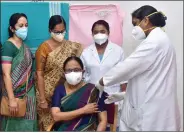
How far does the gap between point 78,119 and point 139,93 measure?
519 millimetres

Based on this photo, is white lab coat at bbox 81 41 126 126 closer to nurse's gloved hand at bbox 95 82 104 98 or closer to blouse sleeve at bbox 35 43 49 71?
blouse sleeve at bbox 35 43 49 71

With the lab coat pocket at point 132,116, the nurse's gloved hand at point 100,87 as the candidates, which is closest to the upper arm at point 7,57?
the nurse's gloved hand at point 100,87

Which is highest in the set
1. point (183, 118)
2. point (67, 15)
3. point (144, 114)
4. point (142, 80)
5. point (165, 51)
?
point (67, 15)

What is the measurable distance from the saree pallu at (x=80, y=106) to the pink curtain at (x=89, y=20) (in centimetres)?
104

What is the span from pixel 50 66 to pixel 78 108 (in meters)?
0.65

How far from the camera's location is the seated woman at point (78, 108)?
104 inches

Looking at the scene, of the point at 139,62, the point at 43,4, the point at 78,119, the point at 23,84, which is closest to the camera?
the point at 139,62

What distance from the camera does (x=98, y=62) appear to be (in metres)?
3.25

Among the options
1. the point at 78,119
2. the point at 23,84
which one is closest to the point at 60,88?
the point at 78,119

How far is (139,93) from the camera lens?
2471mm

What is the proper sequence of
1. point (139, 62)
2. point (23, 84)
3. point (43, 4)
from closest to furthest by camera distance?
point (139, 62) → point (23, 84) → point (43, 4)

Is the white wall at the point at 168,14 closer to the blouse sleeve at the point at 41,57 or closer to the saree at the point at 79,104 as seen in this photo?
the blouse sleeve at the point at 41,57

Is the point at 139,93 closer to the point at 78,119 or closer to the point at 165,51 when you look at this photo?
the point at 165,51

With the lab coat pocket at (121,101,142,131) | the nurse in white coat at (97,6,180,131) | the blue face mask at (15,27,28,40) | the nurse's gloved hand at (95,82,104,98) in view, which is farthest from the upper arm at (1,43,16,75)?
the lab coat pocket at (121,101,142,131)
